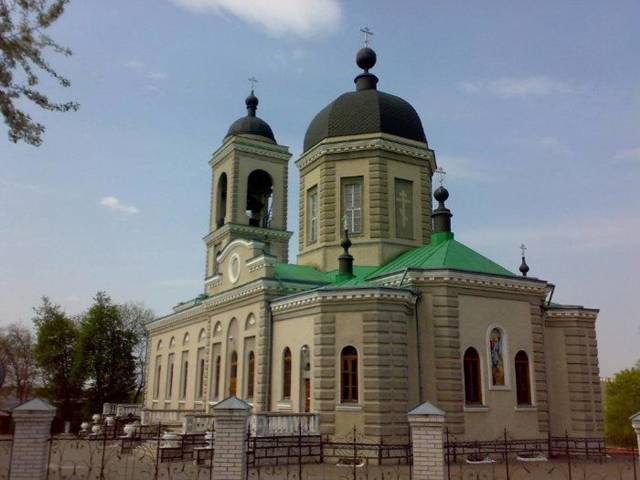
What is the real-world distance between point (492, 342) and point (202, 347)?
12889 mm

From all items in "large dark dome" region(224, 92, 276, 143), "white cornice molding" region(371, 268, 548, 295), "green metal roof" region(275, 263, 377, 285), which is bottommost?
"white cornice molding" region(371, 268, 548, 295)

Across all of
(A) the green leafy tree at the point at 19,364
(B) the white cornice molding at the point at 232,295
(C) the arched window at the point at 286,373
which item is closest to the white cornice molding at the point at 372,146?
(B) the white cornice molding at the point at 232,295

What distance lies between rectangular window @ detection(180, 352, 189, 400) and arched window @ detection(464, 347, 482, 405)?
14.0m

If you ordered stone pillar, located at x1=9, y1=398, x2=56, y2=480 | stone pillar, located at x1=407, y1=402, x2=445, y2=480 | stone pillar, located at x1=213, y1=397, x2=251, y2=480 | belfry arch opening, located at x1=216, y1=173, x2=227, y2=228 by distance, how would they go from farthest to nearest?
belfry arch opening, located at x1=216, y1=173, x2=227, y2=228, stone pillar, located at x1=213, y1=397, x2=251, y2=480, stone pillar, located at x1=407, y1=402, x2=445, y2=480, stone pillar, located at x1=9, y1=398, x2=56, y2=480

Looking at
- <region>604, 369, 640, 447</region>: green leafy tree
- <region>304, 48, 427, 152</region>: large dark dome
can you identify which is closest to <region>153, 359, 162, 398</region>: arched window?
<region>304, 48, 427, 152</region>: large dark dome

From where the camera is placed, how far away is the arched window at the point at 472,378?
679 inches

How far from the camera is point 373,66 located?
25.0m

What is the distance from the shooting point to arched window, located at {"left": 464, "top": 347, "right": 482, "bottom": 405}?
56.5 ft

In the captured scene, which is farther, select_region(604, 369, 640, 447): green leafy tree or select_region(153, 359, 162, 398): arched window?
select_region(604, 369, 640, 447): green leafy tree

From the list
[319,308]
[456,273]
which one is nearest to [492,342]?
[456,273]

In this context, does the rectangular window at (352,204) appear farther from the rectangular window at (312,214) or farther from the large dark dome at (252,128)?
the large dark dome at (252,128)

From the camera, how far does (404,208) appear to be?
22.4 meters

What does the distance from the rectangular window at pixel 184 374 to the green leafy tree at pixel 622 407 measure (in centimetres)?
2200

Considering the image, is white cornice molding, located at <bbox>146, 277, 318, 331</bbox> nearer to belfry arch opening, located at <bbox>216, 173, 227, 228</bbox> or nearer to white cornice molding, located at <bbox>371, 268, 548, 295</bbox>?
white cornice molding, located at <bbox>371, 268, 548, 295</bbox>
